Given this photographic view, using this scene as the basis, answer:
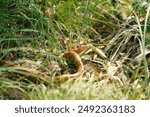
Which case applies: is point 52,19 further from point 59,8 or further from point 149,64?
point 149,64

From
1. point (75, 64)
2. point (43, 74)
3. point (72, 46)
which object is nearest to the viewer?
point (43, 74)

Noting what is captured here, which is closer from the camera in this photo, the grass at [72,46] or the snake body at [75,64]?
the grass at [72,46]

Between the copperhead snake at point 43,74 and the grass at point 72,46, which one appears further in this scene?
the copperhead snake at point 43,74

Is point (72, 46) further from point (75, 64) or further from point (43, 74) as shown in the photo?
point (43, 74)

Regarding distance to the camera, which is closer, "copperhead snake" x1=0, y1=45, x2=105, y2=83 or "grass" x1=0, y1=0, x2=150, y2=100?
"grass" x1=0, y1=0, x2=150, y2=100

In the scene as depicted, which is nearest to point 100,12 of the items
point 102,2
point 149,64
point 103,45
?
point 102,2

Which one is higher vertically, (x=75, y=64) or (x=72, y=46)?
(x=72, y=46)

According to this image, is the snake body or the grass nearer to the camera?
the grass

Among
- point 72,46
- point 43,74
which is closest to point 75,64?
point 72,46
